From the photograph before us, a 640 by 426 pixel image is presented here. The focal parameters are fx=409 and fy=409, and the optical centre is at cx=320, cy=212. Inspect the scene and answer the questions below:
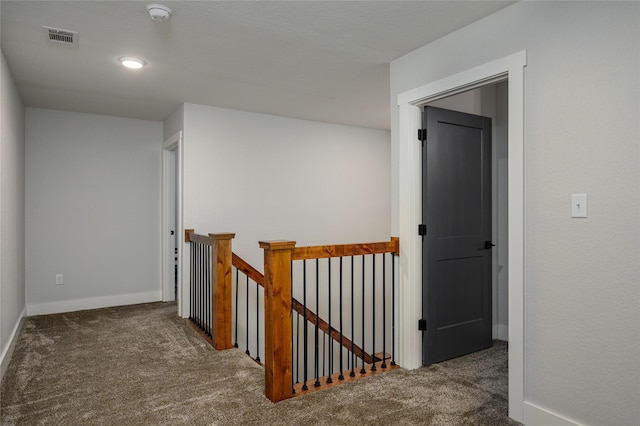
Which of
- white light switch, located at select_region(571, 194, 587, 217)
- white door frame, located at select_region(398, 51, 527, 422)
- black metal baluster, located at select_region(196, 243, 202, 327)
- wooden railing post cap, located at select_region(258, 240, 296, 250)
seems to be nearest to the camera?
white light switch, located at select_region(571, 194, 587, 217)

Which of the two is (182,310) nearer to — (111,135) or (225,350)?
(225,350)

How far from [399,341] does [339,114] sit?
2.86m

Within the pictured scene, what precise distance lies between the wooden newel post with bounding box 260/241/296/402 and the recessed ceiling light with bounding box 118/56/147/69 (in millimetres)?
1767

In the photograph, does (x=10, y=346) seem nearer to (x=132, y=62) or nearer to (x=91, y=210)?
(x=91, y=210)

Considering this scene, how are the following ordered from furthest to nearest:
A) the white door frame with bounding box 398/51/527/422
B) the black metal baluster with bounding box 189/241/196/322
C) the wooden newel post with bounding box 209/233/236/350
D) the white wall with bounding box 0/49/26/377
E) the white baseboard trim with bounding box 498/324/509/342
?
the black metal baluster with bounding box 189/241/196/322 → the white baseboard trim with bounding box 498/324/509/342 → the wooden newel post with bounding box 209/233/236/350 → the white wall with bounding box 0/49/26/377 → the white door frame with bounding box 398/51/527/422

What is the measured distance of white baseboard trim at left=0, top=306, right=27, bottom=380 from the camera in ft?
9.20

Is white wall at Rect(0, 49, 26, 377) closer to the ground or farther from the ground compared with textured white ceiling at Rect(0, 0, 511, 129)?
closer to the ground

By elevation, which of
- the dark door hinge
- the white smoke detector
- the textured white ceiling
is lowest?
the dark door hinge

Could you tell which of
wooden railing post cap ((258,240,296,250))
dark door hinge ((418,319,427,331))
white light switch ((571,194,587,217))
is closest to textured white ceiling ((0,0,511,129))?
white light switch ((571,194,587,217))

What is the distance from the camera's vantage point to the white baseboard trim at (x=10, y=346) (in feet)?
9.20

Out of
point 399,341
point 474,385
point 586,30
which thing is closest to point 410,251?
point 399,341

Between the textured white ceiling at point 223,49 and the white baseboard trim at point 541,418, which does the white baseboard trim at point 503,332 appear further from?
the textured white ceiling at point 223,49

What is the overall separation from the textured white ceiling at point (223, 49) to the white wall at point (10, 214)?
247mm

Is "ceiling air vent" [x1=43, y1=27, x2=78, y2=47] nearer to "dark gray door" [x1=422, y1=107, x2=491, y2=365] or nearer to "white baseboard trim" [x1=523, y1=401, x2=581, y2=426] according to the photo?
"dark gray door" [x1=422, y1=107, x2=491, y2=365]
